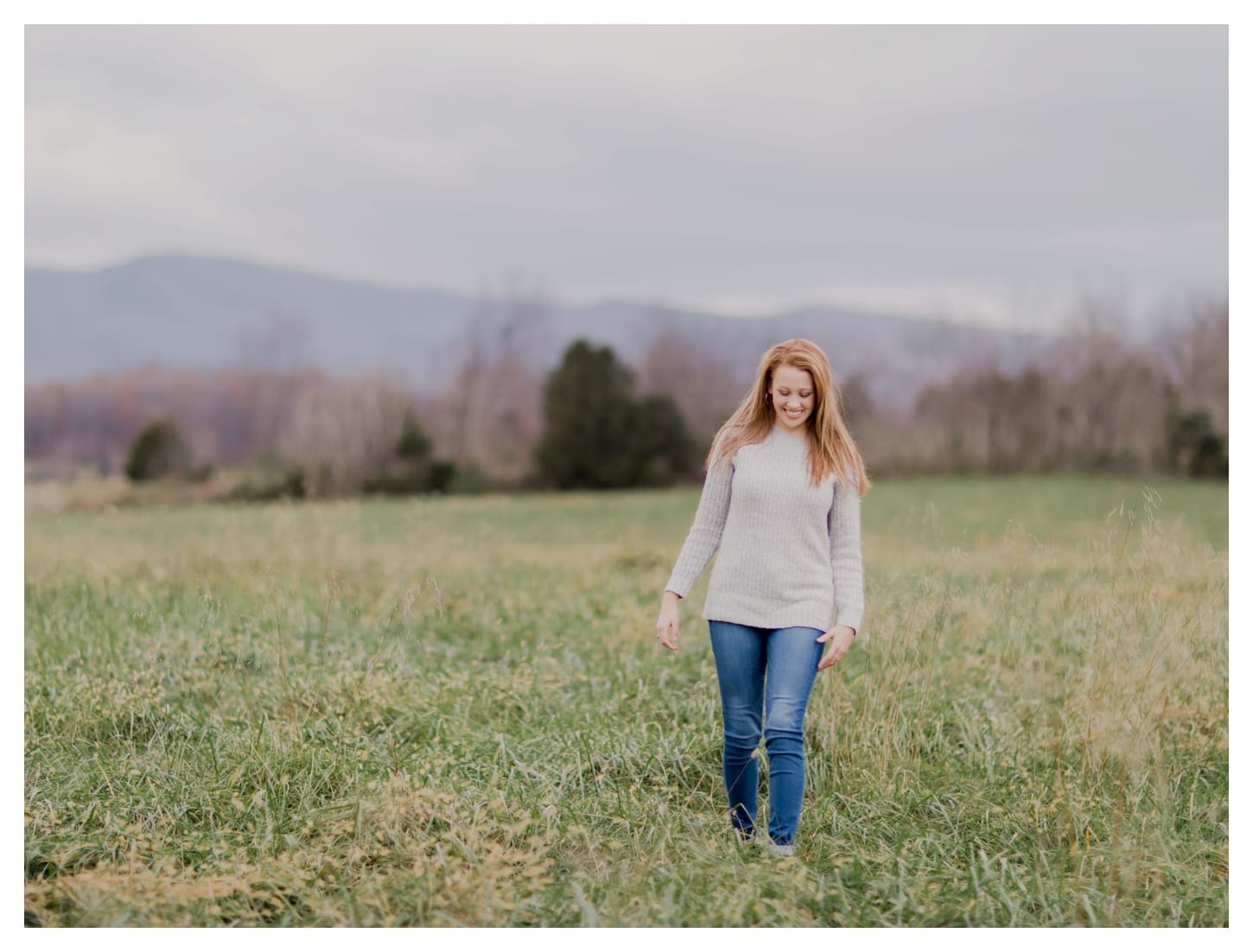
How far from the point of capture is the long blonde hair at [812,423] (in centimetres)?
321

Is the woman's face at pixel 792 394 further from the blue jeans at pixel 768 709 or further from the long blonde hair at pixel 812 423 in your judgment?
the blue jeans at pixel 768 709

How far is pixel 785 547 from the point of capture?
10.4 feet

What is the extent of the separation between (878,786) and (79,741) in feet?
11.2

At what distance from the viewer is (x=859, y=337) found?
111 feet

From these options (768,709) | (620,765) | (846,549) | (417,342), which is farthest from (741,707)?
(417,342)

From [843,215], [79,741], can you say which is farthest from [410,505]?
[843,215]

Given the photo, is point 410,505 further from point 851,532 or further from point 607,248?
point 607,248

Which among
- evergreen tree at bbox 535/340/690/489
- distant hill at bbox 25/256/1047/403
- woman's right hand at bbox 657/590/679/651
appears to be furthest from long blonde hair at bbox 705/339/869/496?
distant hill at bbox 25/256/1047/403

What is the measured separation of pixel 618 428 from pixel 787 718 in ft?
77.6

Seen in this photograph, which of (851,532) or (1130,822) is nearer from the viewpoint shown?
(851,532)

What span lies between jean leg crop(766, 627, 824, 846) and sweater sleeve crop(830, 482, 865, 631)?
177mm

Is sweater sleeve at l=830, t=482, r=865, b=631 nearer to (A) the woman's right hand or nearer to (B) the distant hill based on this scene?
(A) the woman's right hand

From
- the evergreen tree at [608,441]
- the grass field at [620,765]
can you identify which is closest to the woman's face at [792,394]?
the grass field at [620,765]

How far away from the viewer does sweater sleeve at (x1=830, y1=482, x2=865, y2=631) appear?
10.5ft
